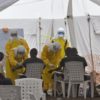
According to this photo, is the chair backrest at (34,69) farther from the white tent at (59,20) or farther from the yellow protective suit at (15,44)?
the white tent at (59,20)

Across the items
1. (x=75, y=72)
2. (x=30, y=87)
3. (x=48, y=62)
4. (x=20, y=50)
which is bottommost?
(x=30, y=87)

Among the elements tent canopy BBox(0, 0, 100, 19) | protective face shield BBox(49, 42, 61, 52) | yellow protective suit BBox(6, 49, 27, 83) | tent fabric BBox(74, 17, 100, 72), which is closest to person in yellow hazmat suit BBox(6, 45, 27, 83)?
yellow protective suit BBox(6, 49, 27, 83)

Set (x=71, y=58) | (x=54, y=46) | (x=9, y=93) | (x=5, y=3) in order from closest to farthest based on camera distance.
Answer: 1. (x=9, y=93)
2. (x=71, y=58)
3. (x=54, y=46)
4. (x=5, y=3)

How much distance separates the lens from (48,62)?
432 inches

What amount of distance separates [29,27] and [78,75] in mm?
4336

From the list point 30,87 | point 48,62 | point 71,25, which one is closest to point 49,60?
point 48,62

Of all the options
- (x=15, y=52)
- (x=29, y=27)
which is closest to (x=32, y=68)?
(x=15, y=52)

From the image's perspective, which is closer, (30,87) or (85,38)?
(30,87)

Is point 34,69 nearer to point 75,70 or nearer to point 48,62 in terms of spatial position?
point 48,62

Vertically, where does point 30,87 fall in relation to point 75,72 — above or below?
below

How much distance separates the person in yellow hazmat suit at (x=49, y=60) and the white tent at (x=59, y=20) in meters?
2.53

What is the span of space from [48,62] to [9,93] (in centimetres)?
391

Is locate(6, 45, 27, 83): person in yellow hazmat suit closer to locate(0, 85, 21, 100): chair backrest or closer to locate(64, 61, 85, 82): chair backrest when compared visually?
locate(64, 61, 85, 82): chair backrest

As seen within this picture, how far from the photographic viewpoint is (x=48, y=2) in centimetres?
1448
